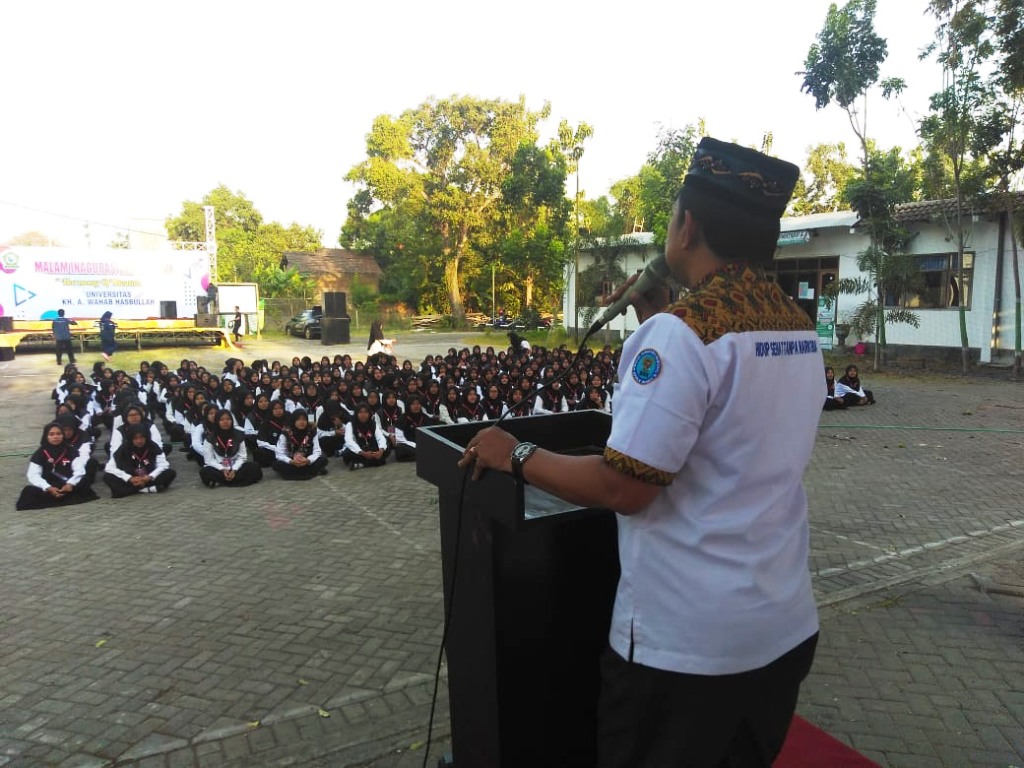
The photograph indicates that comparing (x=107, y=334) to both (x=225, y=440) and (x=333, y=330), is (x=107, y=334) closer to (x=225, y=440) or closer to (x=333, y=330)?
(x=333, y=330)

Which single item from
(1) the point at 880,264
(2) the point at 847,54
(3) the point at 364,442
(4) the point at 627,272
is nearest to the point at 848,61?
(2) the point at 847,54

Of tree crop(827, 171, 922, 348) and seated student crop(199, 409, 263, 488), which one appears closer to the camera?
seated student crop(199, 409, 263, 488)

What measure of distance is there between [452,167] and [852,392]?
26.2m

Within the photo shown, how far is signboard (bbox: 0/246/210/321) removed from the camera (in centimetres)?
2167

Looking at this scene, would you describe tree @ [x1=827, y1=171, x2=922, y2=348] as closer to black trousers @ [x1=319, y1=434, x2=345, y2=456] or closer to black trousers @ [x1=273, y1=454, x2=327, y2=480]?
black trousers @ [x1=319, y1=434, x2=345, y2=456]

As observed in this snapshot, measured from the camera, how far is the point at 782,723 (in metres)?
1.42

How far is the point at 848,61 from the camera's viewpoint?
14984mm

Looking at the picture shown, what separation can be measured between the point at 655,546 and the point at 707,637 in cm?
18

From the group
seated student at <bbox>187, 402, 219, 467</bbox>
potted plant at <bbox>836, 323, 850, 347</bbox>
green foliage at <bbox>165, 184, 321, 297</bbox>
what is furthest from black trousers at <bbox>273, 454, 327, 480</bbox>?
green foliage at <bbox>165, 184, 321, 297</bbox>

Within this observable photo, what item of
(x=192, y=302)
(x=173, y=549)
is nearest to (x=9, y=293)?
(x=192, y=302)

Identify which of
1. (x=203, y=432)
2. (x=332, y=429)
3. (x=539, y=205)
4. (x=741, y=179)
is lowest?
(x=332, y=429)

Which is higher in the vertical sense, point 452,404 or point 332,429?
point 452,404

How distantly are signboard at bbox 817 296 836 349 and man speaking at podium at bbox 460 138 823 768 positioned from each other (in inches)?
738

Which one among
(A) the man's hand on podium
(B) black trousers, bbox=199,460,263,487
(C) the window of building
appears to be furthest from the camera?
(C) the window of building
